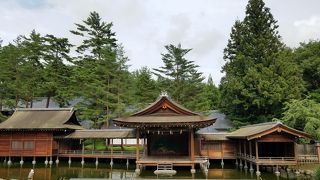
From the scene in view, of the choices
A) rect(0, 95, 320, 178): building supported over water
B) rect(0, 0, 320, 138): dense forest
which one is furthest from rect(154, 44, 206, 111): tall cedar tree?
rect(0, 95, 320, 178): building supported over water

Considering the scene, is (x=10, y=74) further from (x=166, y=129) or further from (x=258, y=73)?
(x=258, y=73)

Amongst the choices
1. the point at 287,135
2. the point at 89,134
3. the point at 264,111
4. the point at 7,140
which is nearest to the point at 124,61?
the point at 89,134

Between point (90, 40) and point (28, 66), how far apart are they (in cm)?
980

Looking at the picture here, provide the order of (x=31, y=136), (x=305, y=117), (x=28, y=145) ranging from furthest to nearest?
(x=31, y=136)
(x=28, y=145)
(x=305, y=117)

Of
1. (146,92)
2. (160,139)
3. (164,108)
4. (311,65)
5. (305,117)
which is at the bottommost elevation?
(160,139)

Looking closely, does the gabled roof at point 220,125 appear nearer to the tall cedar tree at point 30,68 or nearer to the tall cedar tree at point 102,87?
the tall cedar tree at point 102,87

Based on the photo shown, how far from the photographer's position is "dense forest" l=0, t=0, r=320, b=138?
112 ft

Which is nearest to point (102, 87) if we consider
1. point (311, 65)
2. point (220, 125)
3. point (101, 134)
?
point (101, 134)

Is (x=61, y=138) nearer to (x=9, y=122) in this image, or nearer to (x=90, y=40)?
(x=9, y=122)

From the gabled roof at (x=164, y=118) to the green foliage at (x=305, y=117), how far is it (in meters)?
8.67

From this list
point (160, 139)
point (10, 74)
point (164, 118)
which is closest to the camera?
point (164, 118)

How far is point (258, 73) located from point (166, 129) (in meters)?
15.5

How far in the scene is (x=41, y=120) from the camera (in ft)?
101

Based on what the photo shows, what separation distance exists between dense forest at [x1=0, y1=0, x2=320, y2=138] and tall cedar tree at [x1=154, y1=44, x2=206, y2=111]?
136mm
